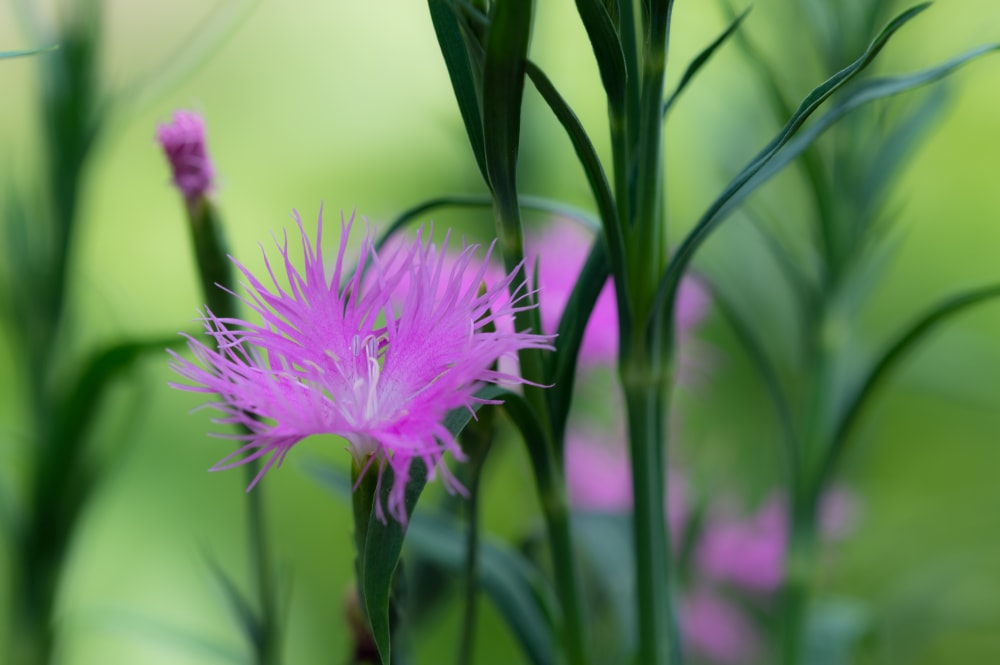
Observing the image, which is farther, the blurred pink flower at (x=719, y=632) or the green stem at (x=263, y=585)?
the blurred pink flower at (x=719, y=632)

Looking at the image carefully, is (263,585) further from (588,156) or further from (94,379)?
(588,156)

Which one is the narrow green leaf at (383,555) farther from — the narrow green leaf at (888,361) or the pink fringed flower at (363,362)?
the narrow green leaf at (888,361)

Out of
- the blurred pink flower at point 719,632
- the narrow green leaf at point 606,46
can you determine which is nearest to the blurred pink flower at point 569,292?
the narrow green leaf at point 606,46

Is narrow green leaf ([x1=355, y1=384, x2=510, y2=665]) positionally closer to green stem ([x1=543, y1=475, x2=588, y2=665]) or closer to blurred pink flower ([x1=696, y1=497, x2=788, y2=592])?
green stem ([x1=543, y1=475, x2=588, y2=665])

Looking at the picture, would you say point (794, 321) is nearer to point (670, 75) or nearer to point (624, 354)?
point (670, 75)

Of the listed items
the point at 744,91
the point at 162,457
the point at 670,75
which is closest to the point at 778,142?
the point at 744,91

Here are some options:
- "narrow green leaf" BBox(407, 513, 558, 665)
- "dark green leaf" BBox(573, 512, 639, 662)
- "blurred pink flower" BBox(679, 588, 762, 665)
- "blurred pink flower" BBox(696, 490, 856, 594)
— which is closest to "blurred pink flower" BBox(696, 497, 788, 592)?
"blurred pink flower" BBox(696, 490, 856, 594)

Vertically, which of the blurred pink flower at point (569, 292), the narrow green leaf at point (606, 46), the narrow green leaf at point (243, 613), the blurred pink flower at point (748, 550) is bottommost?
the blurred pink flower at point (748, 550)
